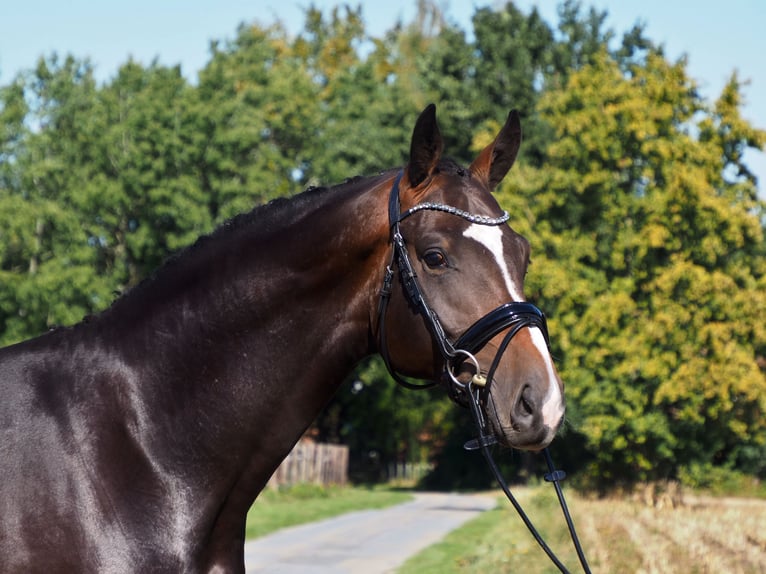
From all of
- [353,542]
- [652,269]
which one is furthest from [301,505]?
[652,269]

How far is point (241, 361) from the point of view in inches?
140

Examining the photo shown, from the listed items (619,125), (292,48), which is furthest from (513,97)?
(292,48)

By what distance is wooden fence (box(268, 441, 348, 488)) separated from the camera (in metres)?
37.1

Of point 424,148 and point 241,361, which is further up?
point 424,148

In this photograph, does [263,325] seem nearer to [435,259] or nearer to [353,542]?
[435,259]

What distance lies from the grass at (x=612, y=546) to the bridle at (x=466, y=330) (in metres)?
9.18

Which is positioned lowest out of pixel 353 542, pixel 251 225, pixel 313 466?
pixel 353 542

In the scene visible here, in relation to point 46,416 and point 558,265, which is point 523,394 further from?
point 558,265

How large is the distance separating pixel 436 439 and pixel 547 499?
39544mm

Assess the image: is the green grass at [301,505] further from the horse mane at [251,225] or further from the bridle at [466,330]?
the bridle at [466,330]

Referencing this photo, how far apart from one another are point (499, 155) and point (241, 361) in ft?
4.03

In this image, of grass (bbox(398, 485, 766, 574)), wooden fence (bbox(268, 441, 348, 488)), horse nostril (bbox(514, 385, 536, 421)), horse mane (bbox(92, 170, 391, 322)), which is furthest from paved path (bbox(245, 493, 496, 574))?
horse nostril (bbox(514, 385, 536, 421))

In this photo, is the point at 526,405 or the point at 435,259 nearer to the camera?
the point at 526,405

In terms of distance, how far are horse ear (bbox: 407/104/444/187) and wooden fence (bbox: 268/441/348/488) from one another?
105 feet
